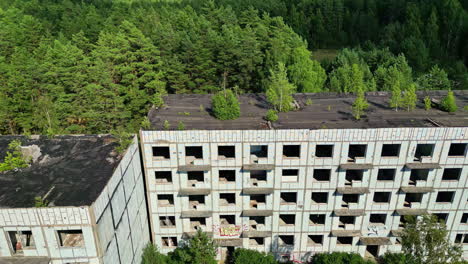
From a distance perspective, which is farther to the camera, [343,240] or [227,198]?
[343,240]

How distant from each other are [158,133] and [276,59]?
41.1 meters

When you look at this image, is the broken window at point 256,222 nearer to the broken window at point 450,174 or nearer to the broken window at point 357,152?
the broken window at point 357,152

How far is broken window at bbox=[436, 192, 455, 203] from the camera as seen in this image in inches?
1631

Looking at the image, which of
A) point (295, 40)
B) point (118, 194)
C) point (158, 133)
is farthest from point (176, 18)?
point (118, 194)

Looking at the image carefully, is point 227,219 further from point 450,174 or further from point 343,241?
point 450,174

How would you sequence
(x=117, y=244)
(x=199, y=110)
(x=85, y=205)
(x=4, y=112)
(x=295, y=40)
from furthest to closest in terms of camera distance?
(x=295, y=40) < (x=4, y=112) < (x=199, y=110) < (x=117, y=244) < (x=85, y=205)

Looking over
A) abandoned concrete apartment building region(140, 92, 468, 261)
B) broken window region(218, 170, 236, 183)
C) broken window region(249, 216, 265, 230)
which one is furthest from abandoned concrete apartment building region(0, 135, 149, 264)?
broken window region(249, 216, 265, 230)

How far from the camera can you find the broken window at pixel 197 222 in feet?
140

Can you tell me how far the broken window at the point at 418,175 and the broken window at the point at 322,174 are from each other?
9534mm

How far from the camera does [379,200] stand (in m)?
42.0

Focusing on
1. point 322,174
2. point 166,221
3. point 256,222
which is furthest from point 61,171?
point 322,174

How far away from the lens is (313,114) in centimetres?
4394

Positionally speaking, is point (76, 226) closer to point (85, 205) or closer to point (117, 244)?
point (85, 205)

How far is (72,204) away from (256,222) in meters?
22.5
